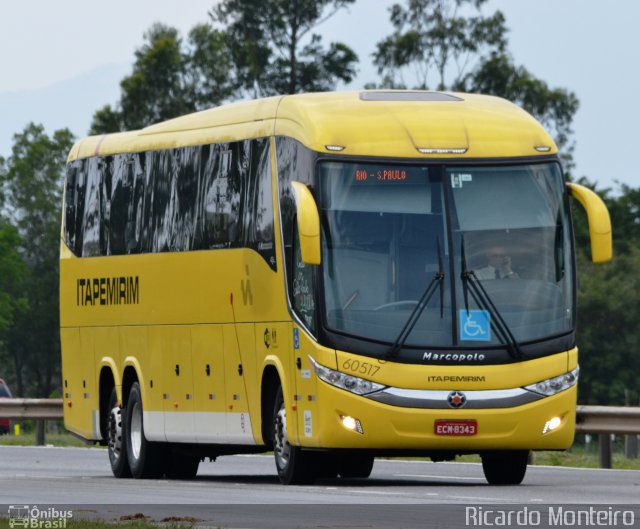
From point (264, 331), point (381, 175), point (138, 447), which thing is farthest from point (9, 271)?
point (381, 175)

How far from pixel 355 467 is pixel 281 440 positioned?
2452 millimetres

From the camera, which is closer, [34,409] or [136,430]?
[136,430]

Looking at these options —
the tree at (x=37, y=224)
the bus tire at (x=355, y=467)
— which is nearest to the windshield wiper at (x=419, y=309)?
the bus tire at (x=355, y=467)

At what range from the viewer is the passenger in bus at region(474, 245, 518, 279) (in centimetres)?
1905

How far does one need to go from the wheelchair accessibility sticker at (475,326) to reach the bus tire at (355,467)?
276 cm

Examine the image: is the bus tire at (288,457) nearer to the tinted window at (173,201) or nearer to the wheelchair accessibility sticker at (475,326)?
the tinted window at (173,201)

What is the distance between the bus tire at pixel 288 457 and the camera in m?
19.7

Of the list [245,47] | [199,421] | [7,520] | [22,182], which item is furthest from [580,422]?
[22,182]

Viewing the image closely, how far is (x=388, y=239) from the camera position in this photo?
747 inches

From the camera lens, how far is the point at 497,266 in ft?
62.7

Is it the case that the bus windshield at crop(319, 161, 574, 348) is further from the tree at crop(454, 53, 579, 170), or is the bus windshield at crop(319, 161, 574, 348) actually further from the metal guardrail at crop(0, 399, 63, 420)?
the tree at crop(454, 53, 579, 170)

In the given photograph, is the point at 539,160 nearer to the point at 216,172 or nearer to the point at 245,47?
the point at 216,172

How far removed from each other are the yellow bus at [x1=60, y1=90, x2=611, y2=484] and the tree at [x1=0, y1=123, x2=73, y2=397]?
312 ft

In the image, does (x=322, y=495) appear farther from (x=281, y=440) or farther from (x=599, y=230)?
(x=599, y=230)
